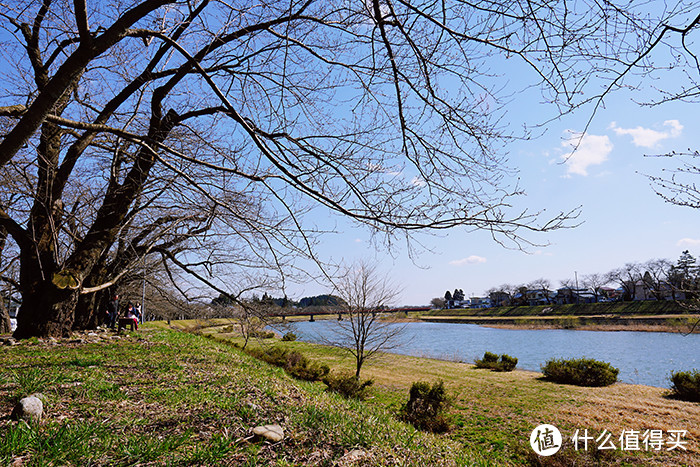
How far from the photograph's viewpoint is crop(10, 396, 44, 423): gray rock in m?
3.31

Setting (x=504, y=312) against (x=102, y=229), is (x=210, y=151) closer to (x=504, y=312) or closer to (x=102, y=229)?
→ (x=102, y=229)

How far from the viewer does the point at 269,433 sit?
3.55 m

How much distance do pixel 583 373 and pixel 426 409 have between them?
1071 cm

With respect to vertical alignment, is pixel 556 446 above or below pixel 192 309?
below

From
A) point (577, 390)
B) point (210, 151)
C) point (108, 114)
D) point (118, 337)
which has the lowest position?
point (577, 390)

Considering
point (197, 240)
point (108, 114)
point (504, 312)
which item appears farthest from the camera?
point (504, 312)

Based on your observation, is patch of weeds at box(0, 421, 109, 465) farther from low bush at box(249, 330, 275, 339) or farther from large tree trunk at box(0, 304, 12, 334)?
low bush at box(249, 330, 275, 339)

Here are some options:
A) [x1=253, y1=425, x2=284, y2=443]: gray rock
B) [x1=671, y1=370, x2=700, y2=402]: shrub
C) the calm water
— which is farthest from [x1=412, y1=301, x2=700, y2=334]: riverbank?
[x1=253, y1=425, x2=284, y2=443]: gray rock

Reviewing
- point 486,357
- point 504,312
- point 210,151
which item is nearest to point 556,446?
point 210,151

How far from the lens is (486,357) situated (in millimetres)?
22641

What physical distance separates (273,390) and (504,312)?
72314 millimetres

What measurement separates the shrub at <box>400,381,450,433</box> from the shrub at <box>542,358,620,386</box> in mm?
9428

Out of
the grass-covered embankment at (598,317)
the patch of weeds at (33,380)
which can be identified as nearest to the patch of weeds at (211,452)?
the patch of weeds at (33,380)

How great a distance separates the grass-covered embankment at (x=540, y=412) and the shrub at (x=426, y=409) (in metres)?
0.45
